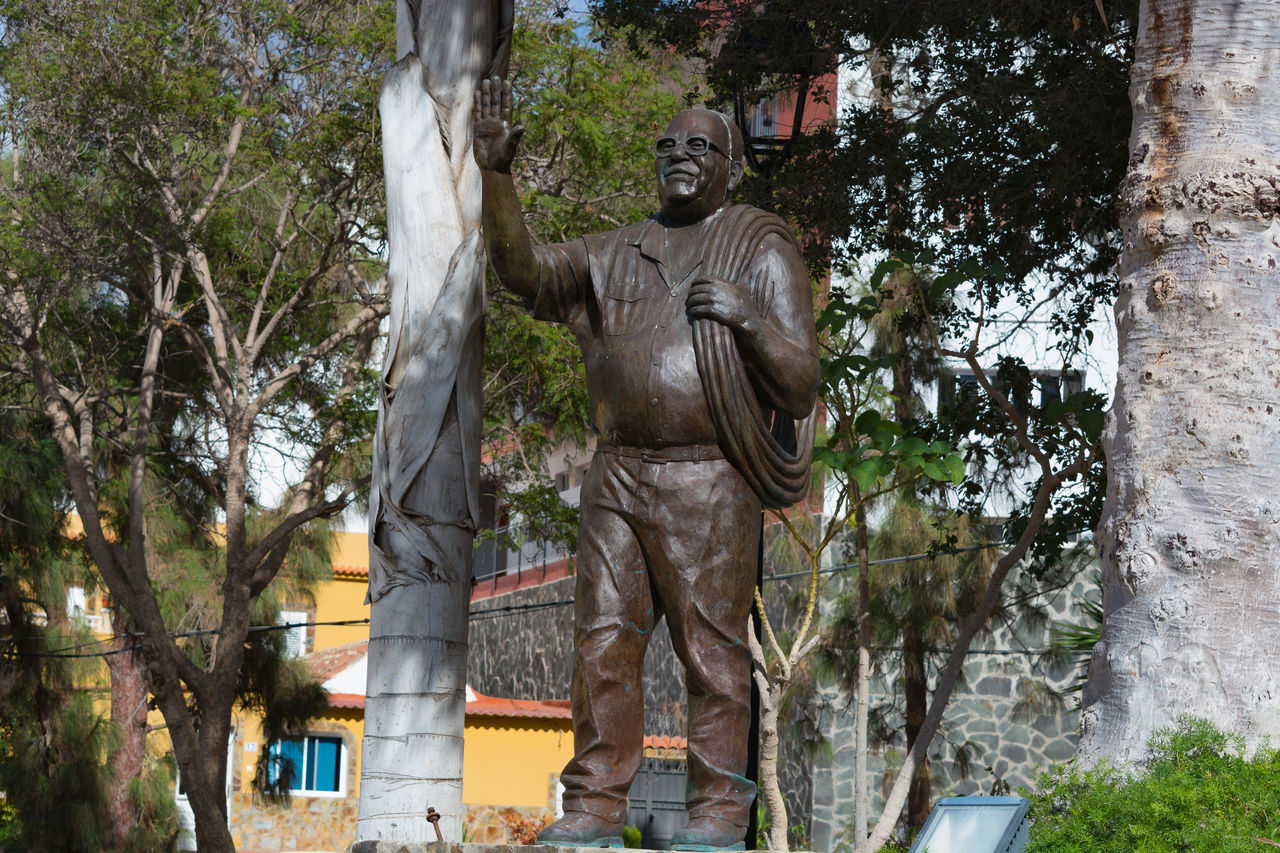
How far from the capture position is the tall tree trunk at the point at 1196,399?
4.04 metres

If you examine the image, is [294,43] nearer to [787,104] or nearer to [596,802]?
[787,104]

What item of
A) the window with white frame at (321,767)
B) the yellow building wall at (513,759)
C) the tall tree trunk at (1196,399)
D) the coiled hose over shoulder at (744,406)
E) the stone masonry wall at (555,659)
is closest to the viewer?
the coiled hose over shoulder at (744,406)

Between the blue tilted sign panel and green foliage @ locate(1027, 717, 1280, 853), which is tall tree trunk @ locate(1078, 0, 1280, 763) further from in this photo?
the blue tilted sign panel

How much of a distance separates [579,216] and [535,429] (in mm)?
2087

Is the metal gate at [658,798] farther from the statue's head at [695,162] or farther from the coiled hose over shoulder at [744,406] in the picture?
the statue's head at [695,162]

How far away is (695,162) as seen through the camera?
13.0 feet


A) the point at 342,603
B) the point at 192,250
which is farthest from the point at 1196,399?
the point at 342,603

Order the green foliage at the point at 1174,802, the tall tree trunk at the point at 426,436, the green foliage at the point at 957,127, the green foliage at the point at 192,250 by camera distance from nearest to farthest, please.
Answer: the green foliage at the point at 1174,802 < the tall tree trunk at the point at 426,436 < the green foliage at the point at 957,127 < the green foliage at the point at 192,250

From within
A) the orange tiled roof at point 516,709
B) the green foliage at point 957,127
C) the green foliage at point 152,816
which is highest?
the green foliage at point 957,127

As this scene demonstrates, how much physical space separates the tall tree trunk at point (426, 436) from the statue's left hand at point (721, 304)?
3.13 feet

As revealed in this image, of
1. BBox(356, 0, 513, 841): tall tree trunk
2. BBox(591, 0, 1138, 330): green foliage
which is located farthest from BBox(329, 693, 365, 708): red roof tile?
BBox(356, 0, 513, 841): tall tree trunk

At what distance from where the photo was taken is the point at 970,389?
921 centimetres

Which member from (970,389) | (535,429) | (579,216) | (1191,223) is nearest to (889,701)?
(535,429)

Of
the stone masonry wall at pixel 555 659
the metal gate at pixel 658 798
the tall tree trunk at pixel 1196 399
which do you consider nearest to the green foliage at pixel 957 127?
the tall tree trunk at pixel 1196 399
